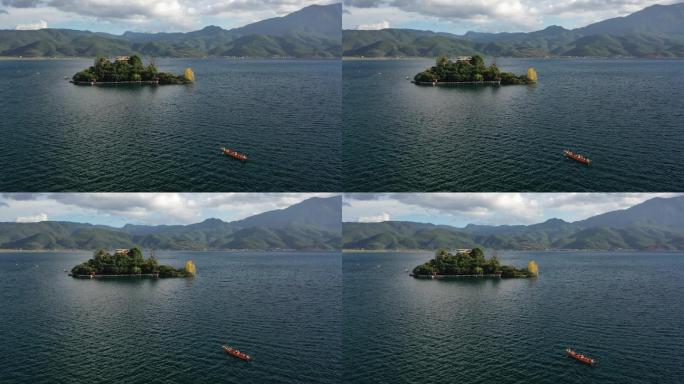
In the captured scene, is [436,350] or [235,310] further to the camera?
[235,310]

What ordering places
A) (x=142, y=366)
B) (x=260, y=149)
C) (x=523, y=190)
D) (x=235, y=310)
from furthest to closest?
(x=235, y=310) < (x=260, y=149) < (x=523, y=190) < (x=142, y=366)

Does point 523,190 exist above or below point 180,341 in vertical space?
above

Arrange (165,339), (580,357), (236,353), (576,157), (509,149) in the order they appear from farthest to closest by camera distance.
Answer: (509,149) < (576,157) < (165,339) < (236,353) < (580,357)

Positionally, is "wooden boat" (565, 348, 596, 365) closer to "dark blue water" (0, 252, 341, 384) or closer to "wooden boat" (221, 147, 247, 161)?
"dark blue water" (0, 252, 341, 384)

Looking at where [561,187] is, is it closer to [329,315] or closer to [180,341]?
[329,315]

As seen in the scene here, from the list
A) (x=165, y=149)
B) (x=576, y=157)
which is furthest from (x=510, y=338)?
(x=165, y=149)

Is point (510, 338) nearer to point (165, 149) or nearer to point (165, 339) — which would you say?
point (165, 339)

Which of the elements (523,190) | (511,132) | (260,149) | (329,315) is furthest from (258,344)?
(511,132)

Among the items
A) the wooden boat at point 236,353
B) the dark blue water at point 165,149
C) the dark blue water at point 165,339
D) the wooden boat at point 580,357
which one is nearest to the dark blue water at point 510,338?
the wooden boat at point 580,357

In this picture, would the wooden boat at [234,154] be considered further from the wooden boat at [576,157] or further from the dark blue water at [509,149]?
the wooden boat at [576,157]
